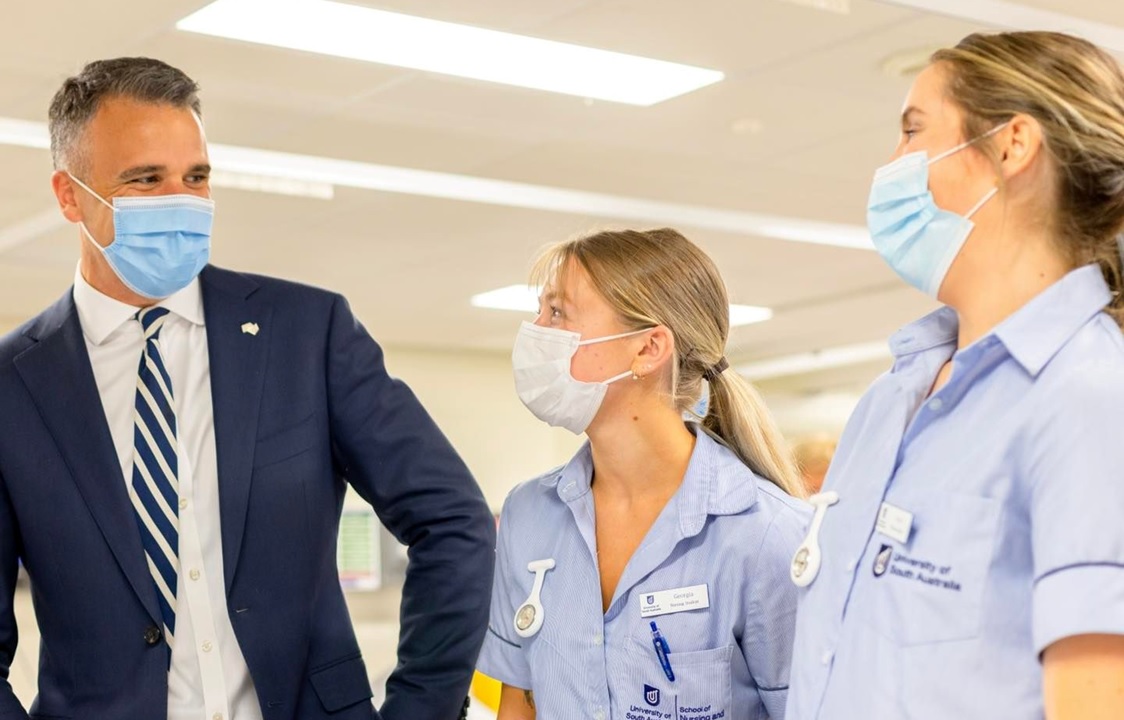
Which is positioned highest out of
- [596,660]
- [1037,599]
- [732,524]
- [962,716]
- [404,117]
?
[1037,599]

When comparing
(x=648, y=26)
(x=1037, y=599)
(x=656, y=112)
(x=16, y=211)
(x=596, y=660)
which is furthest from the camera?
(x=16, y=211)

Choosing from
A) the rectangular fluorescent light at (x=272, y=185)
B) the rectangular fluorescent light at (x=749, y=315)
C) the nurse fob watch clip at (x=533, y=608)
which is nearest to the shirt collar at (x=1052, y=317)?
the nurse fob watch clip at (x=533, y=608)

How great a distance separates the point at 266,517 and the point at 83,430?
30cm

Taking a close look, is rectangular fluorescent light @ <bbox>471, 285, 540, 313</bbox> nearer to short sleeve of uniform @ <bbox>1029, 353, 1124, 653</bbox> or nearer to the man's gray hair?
the man's gray hair

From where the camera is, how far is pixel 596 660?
2.12 m

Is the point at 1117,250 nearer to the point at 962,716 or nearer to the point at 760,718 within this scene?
the point at 962,716

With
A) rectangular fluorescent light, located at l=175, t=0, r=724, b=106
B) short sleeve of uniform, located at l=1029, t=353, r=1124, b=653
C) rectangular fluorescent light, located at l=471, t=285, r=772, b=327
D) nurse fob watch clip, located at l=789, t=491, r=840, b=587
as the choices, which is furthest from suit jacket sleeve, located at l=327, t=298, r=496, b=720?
rectangular fluorescent light, located at l=471, t=285, r=772, b=327

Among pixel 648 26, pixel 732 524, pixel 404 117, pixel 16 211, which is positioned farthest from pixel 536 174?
pixel 732 524

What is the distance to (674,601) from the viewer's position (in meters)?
2.10

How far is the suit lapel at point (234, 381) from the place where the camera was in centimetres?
205

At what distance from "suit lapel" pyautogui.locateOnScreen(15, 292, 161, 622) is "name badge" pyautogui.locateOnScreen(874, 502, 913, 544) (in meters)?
1.06

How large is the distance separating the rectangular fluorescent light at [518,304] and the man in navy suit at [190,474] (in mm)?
7298

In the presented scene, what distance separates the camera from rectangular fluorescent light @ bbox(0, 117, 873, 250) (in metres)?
6.52

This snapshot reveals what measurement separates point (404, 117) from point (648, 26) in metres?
1.42
